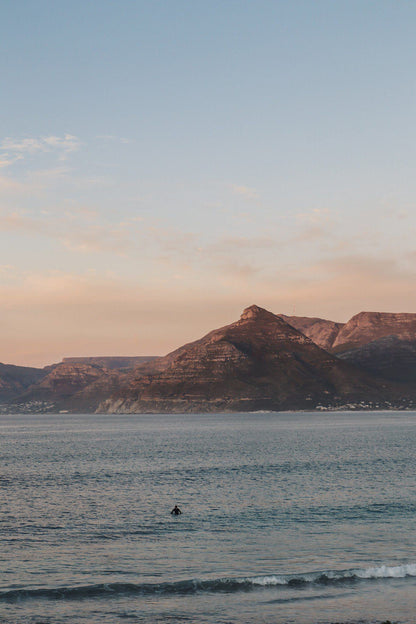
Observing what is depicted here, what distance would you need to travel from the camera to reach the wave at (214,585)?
47500mm

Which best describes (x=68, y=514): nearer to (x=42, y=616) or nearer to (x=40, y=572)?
(x=40, y=572)

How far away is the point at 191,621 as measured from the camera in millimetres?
41312

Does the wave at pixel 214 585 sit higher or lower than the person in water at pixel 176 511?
lower

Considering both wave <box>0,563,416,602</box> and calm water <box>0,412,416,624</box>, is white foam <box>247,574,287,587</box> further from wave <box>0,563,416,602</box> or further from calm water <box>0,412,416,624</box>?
calm water <box>0,412,416,624</box>

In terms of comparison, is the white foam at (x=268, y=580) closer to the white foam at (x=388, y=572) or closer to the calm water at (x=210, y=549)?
the calm water at (x=210, y=549)

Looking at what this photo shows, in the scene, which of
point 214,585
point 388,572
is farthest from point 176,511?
point 388,572

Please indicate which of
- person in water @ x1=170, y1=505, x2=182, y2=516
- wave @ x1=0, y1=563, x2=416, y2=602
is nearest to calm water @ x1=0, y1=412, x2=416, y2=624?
wave @ x1=0, y1=563, x2=416, y2=602

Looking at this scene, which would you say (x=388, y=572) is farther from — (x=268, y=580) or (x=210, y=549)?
(x=210, y=549)

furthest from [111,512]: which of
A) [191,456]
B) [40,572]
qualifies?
[191,456]

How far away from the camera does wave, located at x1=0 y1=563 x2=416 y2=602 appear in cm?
4750

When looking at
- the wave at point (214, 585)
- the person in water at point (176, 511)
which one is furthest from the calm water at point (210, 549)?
the person in water at point (176, 511)

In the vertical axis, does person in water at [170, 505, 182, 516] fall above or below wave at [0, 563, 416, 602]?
above

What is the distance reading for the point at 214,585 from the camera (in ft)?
162

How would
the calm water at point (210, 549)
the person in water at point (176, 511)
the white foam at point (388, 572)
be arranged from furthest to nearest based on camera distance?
the person in water at point (176, 511) < the white foam at point (388, 572) < the calm water at point (210, 549)
